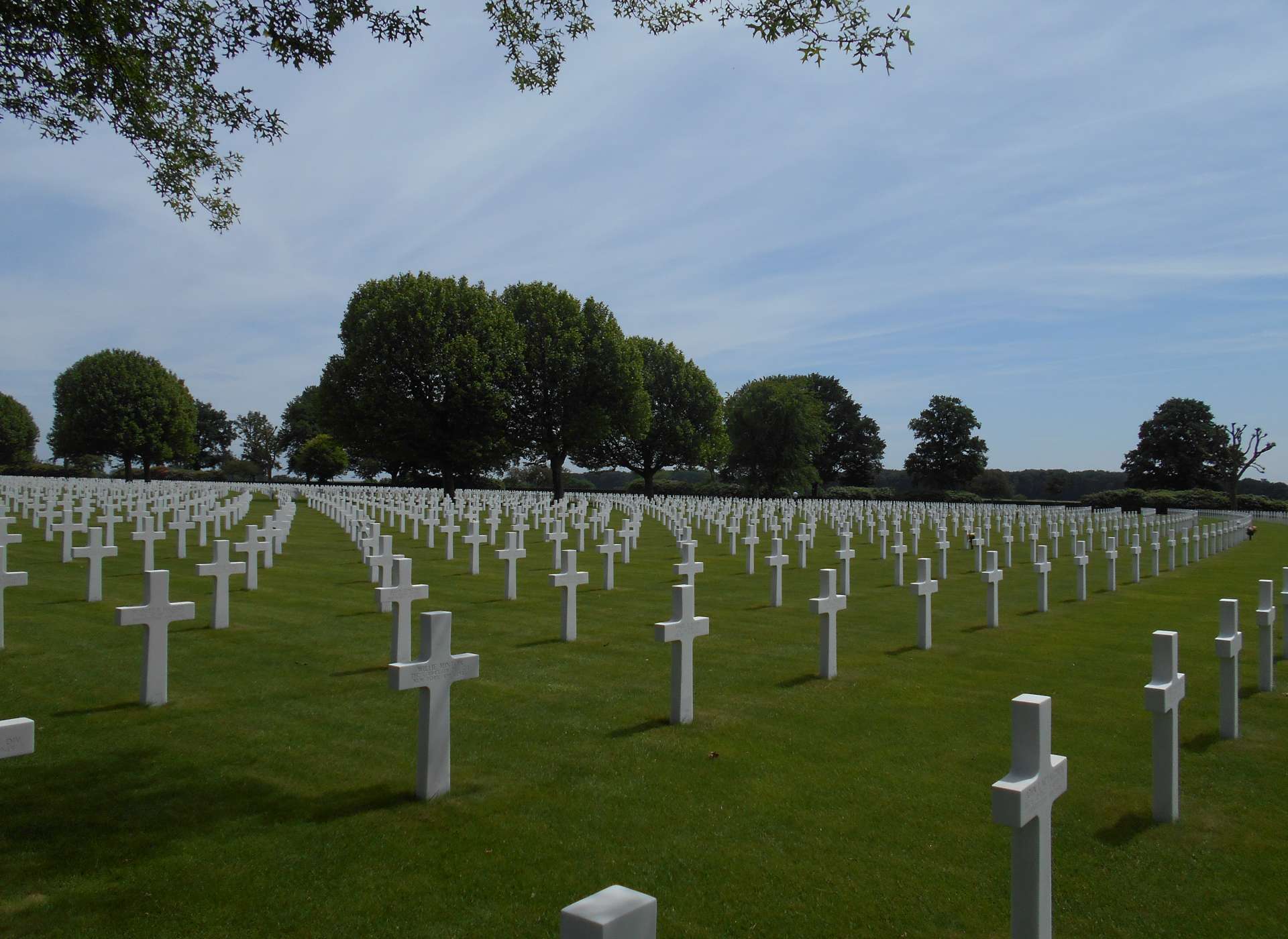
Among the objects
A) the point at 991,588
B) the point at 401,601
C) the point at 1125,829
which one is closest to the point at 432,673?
the point at 401,601

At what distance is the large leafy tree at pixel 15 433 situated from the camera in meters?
75.1

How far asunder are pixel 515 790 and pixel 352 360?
3312 centimetres

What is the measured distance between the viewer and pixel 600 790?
15.2 feet

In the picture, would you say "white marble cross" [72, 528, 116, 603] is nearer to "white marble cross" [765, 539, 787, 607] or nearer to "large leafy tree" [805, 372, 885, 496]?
"white marble cross" [765, 539, 787, 607]

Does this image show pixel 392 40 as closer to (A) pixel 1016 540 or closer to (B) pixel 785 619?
(B) pixel 785 619

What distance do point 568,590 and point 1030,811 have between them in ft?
20.5

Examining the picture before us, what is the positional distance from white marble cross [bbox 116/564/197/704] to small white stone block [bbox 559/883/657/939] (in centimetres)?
521

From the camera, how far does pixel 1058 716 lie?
6293 mm

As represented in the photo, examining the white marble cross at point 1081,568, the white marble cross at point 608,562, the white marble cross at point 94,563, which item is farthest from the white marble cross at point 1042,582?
the white marble cross at point 94,563

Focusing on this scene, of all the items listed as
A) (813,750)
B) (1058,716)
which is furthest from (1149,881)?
(1058,716)

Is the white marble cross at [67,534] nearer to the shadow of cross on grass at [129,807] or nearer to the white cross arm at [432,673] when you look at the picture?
the shadow of cross on grass at [129,807]

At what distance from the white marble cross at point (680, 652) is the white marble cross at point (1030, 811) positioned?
124 inches

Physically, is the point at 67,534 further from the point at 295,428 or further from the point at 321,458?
the point at 295,428

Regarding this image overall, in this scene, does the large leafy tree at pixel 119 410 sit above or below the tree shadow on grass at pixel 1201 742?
above
